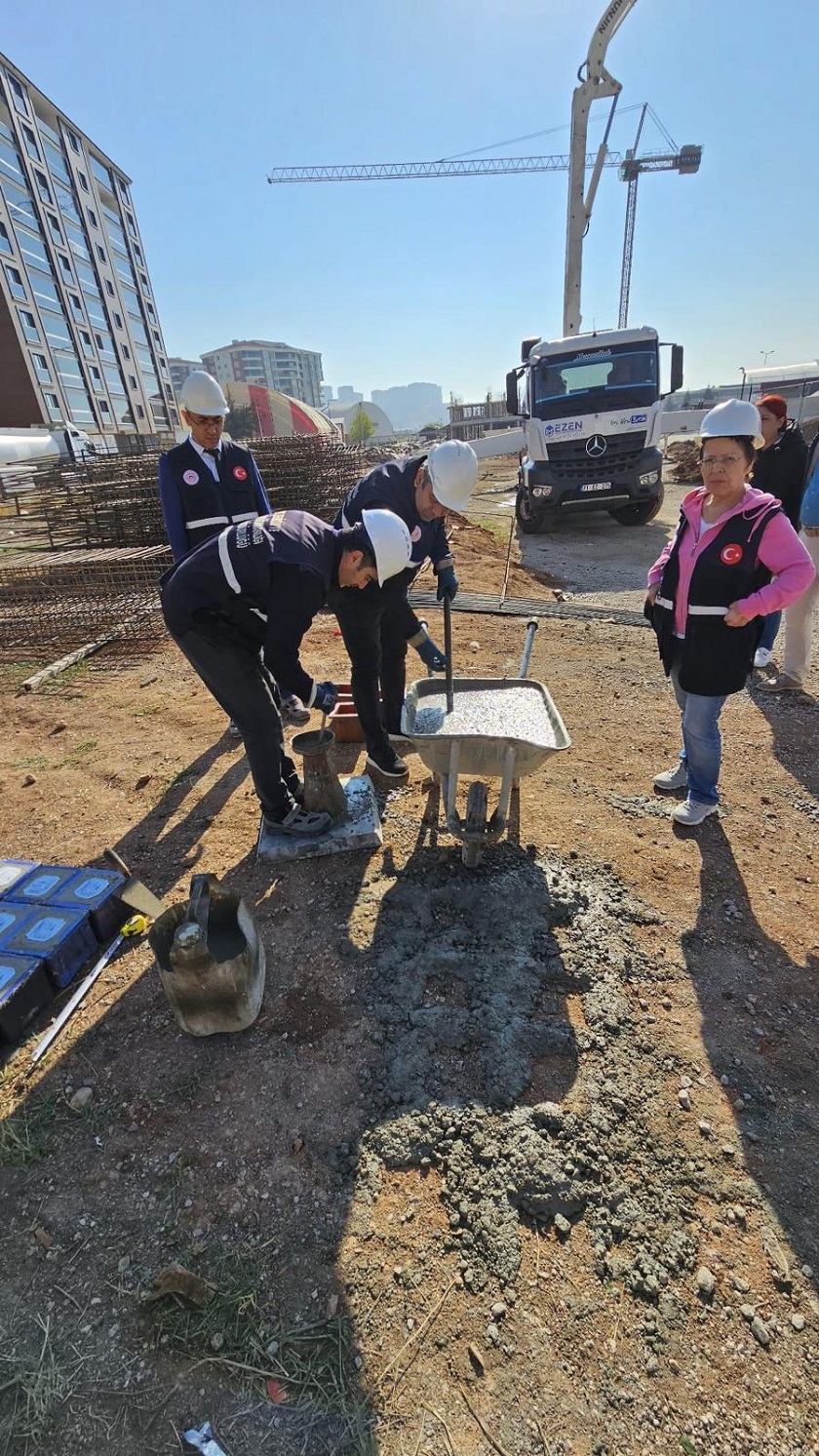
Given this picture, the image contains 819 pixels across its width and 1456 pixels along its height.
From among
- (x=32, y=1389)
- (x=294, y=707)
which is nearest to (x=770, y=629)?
(x=294, y=707)

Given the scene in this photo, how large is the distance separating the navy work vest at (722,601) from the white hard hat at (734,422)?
0.30m

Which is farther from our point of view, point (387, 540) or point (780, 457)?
point (780, 457)

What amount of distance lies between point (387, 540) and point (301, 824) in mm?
1453

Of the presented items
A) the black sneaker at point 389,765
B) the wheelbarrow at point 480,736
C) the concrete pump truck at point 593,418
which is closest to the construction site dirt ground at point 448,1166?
the wheelbarrow at point 480,736

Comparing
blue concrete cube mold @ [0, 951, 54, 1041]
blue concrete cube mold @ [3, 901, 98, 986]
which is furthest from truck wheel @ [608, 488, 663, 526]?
blue concrete cube mold @ [0, 951, 54, 1041]

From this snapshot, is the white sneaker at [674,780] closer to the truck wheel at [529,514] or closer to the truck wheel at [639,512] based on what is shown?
the truck wheel at [529,514]

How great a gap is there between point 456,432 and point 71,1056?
47.8 m

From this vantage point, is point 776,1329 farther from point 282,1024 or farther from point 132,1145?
point 132,1145

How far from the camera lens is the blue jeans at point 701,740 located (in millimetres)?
2870

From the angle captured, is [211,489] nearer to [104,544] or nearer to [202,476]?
[202,476]

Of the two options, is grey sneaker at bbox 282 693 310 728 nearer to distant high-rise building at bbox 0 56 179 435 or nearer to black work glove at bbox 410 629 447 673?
black work glove at bbox 410 629 447 673

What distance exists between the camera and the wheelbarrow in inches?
100

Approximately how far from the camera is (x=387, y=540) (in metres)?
2.43

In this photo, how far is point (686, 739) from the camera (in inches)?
120
